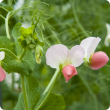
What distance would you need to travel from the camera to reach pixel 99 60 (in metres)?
0.40

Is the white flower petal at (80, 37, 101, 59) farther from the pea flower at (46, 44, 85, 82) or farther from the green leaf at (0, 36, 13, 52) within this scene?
the green leaf at (0, 36, 13, 52)

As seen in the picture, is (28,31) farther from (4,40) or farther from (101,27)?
(101,27)

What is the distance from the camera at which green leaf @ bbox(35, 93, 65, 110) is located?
1.55 ft

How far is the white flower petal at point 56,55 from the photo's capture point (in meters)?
0.37

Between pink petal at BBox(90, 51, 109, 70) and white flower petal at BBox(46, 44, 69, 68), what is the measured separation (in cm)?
Result: 7

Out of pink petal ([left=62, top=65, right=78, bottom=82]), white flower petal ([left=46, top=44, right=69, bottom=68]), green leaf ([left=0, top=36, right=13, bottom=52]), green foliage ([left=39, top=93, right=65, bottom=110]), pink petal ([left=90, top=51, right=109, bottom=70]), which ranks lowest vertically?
green foliage ([left=39, top=93, right=65, bottom=110])

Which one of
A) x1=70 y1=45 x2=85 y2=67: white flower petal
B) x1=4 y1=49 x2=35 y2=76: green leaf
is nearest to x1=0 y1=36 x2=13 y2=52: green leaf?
x1=4 y1=49 x2=35 y2=76: green leaf

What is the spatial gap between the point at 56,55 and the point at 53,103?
15 cm

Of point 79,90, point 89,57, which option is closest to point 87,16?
point 79,90

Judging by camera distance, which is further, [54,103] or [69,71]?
[54,103]

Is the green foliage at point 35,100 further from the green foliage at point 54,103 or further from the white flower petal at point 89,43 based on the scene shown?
the white flower petal at point 89,43

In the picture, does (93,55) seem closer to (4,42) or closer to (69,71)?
(69,71)

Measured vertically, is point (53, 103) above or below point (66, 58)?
below

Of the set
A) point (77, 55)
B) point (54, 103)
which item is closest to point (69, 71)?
point (77, 55)
